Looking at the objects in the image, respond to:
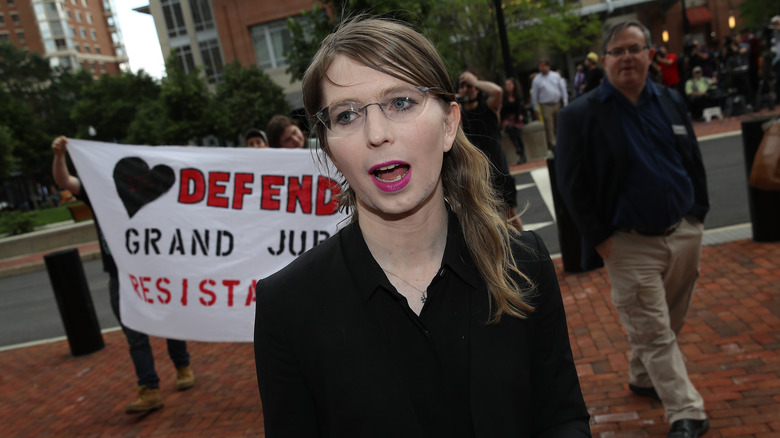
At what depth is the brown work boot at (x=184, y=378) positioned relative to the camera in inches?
219

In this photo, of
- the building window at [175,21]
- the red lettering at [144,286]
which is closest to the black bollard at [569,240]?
the red lettering at [144,286]

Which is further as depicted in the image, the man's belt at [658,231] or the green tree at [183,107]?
the green tree at [183,107]

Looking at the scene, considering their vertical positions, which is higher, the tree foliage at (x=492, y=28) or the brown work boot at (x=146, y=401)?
the tree foliage at (x=492, y=28)


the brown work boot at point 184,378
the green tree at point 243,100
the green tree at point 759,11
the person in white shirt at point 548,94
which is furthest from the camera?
the green tree at point 243,100

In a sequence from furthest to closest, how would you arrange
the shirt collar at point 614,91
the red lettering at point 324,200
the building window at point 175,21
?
1. the building window at point 175,21
2. the red lettering at point 324,200
3. the shirt collar at point 614,91

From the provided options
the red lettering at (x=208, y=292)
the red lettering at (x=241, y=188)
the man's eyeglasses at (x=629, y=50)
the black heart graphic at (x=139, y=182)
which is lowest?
the red lettering at (x=208, y=292)

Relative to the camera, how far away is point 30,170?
57406 millimetres

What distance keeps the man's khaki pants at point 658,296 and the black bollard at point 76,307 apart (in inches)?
227

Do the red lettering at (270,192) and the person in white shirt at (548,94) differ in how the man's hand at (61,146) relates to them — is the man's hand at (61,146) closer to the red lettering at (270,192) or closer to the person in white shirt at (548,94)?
the red lettering at (270,192)

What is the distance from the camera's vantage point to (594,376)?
4.42m

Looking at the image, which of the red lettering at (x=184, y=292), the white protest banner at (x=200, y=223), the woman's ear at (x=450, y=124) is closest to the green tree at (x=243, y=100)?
the white protest banner at (x=200, y=223)

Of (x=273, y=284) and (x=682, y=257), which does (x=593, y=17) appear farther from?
(x=273, y=284)

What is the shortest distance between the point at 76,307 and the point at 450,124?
665 centimetres

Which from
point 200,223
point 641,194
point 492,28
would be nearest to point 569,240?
point 641,194
